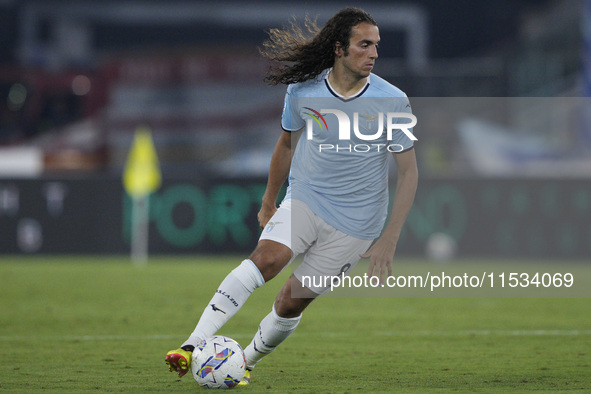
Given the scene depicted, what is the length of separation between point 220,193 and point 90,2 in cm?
1179

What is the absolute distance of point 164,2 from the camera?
26688 millimetres

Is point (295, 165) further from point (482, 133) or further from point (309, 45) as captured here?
point (482, 133)

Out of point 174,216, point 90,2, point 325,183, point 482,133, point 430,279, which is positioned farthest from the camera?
point 90,2

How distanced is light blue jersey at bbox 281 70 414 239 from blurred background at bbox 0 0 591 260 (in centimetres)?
1060

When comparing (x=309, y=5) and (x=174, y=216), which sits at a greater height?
(x=309, y=5)

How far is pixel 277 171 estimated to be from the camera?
227 inches

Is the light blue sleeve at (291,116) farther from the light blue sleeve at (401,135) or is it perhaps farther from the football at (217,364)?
the football at (217,364)

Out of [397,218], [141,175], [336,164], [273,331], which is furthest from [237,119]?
[397,218]

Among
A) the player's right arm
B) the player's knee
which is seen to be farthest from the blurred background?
the player's knee

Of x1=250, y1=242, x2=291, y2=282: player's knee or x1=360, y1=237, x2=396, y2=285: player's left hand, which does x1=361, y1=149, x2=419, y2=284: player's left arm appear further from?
x1=250, y1=242, x2=291, y2=282: player's knee

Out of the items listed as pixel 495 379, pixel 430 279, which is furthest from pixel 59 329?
pixel 430 279

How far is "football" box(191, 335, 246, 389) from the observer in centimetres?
507

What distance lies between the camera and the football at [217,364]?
507 cm

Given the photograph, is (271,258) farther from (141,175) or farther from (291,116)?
(141,175)
